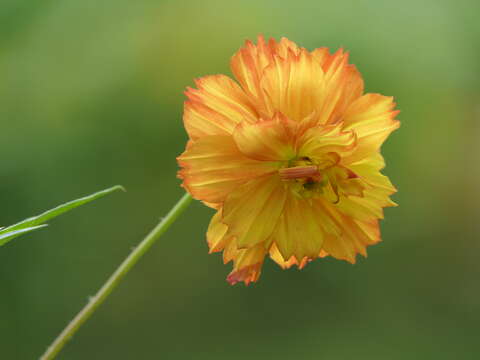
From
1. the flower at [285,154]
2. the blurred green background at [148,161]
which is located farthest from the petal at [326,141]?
the blurred green background at [148,161]

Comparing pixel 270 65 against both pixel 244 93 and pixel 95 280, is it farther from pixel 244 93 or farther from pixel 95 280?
pixel 95 280

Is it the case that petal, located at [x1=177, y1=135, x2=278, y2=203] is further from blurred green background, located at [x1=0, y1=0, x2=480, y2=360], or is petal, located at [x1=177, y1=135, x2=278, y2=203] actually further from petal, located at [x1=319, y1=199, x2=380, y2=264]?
blurred green background, located at [x1=0, y1=0, x2=480, y2=360]

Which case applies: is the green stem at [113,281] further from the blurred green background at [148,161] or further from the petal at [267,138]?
the blurred green background at [148,161]

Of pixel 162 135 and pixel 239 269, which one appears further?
pixel 162 135

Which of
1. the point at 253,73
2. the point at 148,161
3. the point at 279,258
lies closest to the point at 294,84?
the point at 253,73

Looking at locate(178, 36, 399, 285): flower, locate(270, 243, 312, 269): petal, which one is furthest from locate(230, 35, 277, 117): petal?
locate(270, 243, 312, 269): petal

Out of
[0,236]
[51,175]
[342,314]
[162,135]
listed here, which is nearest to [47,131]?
[51,175]
